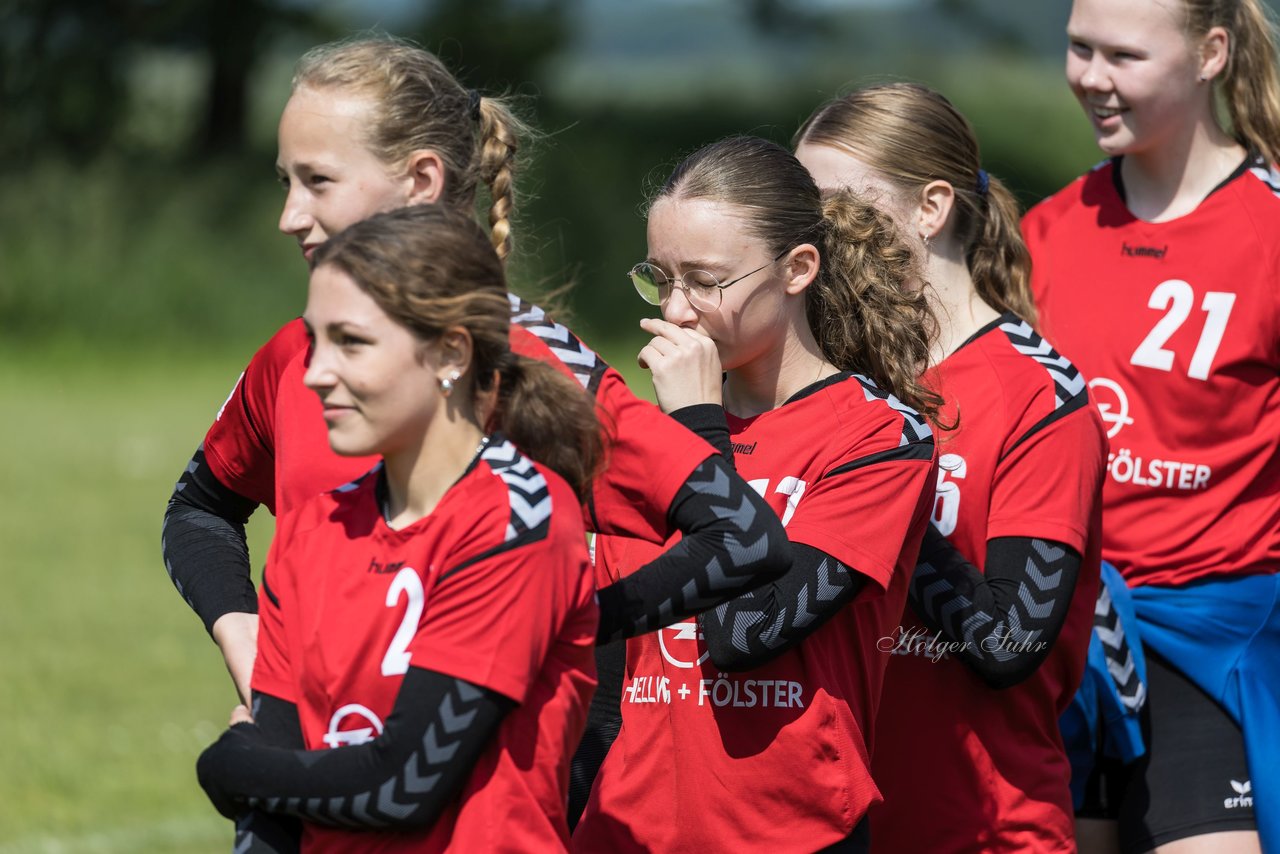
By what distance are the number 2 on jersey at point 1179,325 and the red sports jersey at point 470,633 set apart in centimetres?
190

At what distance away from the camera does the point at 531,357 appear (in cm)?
266

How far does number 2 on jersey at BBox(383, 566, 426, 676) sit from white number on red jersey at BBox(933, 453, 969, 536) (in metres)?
1.20

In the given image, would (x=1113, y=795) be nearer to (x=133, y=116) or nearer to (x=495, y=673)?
(x=495, y=673)

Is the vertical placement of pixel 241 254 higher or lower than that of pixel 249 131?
lower

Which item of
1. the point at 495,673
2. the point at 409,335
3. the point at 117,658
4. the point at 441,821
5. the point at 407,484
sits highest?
the point at 409,335

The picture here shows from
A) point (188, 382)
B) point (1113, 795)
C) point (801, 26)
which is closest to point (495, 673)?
point (1113, 795)

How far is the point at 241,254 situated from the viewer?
A: 18484 mm

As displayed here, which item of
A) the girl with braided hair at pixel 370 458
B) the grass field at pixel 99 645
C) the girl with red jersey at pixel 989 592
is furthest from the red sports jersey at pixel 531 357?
the grass field at pixel 99 645

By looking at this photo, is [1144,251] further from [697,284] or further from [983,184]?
[697,284]

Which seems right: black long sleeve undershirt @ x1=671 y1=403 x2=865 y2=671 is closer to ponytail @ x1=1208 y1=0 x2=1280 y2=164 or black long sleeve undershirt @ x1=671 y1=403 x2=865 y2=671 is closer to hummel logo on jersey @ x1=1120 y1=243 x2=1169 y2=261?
hummel logo on jersey @ x1=1120 y1=243 x2=1169 y2=261

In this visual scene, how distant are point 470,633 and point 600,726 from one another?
839mm

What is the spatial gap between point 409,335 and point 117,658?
19.7ft

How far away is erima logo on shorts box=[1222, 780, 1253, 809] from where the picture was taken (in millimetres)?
3771

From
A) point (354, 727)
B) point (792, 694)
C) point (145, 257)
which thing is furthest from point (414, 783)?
point (145, 257)
